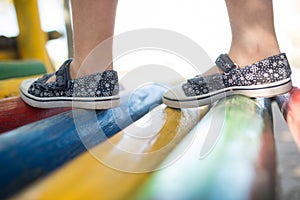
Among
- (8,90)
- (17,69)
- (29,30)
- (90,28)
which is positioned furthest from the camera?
(29,30)

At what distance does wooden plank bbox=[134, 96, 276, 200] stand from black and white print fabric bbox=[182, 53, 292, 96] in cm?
22

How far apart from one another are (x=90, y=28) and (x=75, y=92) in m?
0.16

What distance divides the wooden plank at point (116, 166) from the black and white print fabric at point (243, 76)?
172mm

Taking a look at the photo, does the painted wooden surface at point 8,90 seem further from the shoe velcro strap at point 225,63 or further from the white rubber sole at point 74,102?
the shoe velcro strap at point 225,63

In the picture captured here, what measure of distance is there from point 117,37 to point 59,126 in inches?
17.6

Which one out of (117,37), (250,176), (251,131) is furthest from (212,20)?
(250,176)

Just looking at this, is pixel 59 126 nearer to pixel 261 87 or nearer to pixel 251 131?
pixel 251 131

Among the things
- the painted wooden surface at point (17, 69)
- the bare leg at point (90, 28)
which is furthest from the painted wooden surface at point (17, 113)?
the painted wooden surface at point (17, 69)

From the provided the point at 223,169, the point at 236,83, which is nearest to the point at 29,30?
the point at 236,83

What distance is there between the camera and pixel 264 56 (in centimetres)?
72

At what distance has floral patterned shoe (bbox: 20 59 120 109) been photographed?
66cm

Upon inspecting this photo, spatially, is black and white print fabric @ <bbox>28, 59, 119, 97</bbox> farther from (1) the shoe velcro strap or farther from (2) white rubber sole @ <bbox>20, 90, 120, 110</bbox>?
(1) the shoe velcro strap

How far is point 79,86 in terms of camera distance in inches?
26.4

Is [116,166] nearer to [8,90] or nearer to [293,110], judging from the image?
[293,110]
